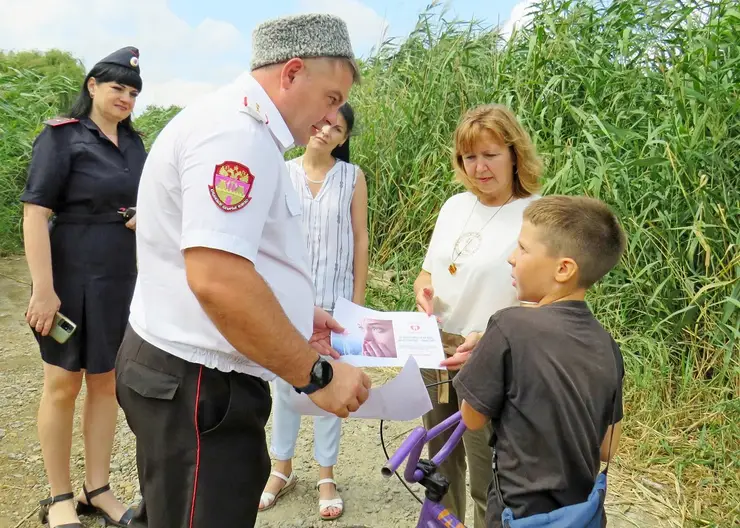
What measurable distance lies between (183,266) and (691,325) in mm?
2798

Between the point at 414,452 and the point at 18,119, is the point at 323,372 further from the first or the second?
the point at 18,119

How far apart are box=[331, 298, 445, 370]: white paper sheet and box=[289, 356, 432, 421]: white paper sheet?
0.17m

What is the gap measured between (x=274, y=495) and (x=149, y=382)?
1.56 m

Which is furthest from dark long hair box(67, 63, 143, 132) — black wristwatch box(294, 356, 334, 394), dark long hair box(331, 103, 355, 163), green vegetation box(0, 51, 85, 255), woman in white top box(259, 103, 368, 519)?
green vegetation box(0, 51, 85, 255)

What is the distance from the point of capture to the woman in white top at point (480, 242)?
6.70ft

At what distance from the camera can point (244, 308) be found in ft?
3.96

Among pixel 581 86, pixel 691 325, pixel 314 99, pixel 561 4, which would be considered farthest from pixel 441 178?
pixel 314 99

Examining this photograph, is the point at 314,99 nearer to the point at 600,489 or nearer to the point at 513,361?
the point at 513,361

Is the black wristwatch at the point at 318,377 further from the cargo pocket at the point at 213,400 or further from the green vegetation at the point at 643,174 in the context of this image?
the green vegetation at the point at 643,174

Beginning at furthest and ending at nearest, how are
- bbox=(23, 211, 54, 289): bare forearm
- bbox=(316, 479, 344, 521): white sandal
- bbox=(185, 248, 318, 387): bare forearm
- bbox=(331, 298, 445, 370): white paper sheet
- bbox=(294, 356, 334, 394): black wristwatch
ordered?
bbox=(316, 479, 344, 521): white sandal < bbox=(23, 211, 54, 289): bare forearm < bbox=(331, 298, 445, 370): white paper sheet < bbox=(294, 356, 334, 394): black wristwatch < bbox=(185, 248, 318, 387): bare forearm

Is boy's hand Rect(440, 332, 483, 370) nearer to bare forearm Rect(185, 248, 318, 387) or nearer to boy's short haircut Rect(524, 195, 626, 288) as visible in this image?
boy's short haircut Rect(524, 195, 626, 288)

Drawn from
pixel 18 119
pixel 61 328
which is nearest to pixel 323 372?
pixel 61 328

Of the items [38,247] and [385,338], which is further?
[38,247]

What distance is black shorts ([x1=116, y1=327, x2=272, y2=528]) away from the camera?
141 centimetres
